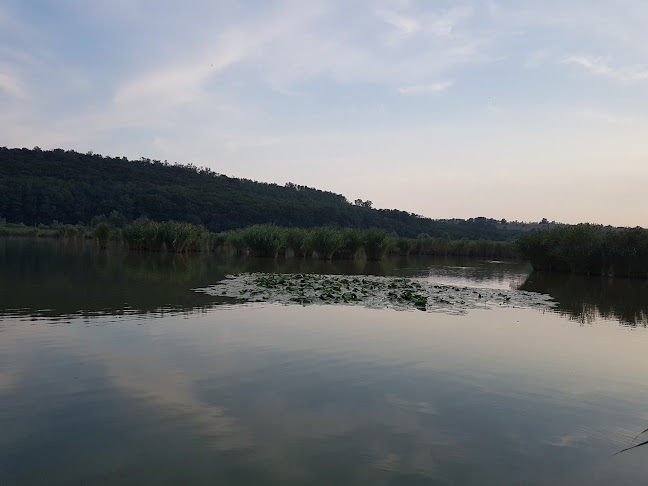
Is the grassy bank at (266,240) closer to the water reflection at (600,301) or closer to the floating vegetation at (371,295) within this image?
the water reflection at (600,301)

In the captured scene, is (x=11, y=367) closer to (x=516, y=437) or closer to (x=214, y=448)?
(x=214, y=448)

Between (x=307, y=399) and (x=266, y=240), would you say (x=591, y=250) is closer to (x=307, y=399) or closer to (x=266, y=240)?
(x=266, y=240)

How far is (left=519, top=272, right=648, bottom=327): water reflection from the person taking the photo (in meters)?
15.3

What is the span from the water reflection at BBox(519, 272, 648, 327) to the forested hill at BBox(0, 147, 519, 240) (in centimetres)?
7326

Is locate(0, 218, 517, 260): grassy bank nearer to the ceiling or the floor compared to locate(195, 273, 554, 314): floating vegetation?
nearer to the ceiling

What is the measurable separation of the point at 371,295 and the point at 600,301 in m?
9.04

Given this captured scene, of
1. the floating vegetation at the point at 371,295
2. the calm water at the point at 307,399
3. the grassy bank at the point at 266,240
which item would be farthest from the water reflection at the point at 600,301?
the grassy bank at the point at 266,240

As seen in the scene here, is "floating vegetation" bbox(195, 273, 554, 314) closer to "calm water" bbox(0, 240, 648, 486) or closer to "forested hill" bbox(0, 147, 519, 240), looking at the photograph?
"calm water" bbox(0, 240, 648, 486)

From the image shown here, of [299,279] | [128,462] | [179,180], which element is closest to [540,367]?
[128,462]

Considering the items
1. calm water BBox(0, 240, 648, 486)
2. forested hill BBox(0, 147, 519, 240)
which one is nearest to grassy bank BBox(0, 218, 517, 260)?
calm water BBox(0, 240, 648, 486)

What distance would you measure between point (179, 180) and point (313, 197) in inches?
1697

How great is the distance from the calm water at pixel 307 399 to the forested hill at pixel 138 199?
79.0 metres

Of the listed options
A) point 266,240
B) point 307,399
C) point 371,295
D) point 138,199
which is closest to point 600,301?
point 371,295

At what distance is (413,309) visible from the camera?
1512 centimetres
